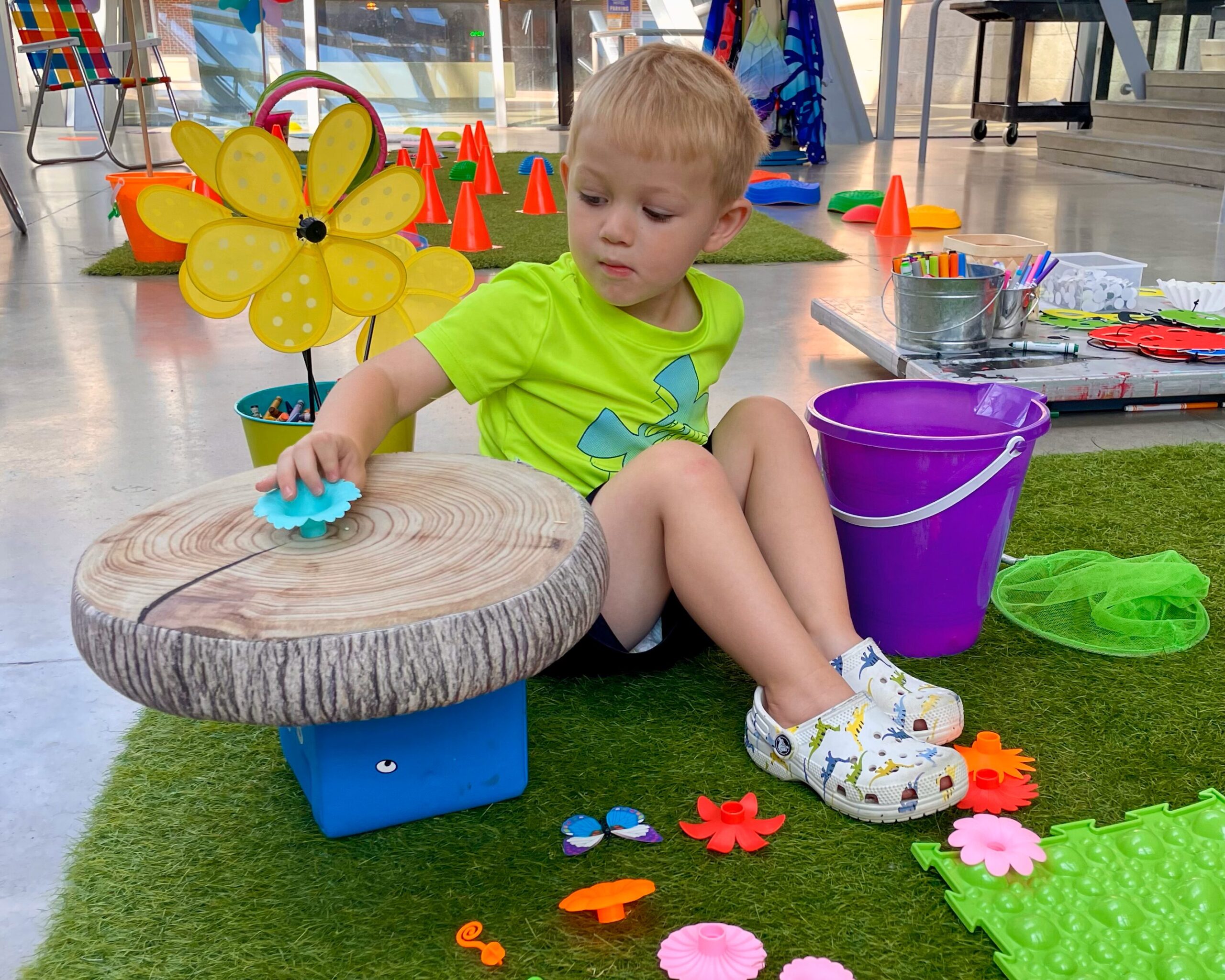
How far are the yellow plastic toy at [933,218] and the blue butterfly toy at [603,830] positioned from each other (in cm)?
410

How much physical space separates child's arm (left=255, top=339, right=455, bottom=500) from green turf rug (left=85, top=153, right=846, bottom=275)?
2342mm

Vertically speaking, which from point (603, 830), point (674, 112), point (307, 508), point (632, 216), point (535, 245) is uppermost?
point (674, 112)

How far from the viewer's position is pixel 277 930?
966 mm

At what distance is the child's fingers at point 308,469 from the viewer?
0.99m

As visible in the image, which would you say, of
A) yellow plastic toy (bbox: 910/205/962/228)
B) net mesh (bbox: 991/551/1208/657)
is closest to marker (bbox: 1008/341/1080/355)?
net mesh (bbox: 991/551/1208/657)

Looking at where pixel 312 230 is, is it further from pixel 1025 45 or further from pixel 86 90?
pixel 1025 45

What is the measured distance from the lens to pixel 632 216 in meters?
1.21

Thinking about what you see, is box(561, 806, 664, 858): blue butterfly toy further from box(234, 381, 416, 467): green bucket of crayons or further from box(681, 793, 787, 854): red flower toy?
box(234, 381, 416, 467): green bucket of crayons

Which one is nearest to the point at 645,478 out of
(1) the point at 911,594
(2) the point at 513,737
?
(2) the point at 513,737

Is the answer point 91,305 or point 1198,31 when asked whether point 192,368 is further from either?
point 1198,31

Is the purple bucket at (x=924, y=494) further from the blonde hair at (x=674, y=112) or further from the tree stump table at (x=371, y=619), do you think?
the tree stump table at (x=371, y=619)

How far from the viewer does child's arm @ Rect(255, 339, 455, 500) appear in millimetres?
1000

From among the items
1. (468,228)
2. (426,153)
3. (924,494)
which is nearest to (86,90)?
(426,153)

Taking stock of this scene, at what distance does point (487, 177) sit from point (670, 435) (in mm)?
4649
